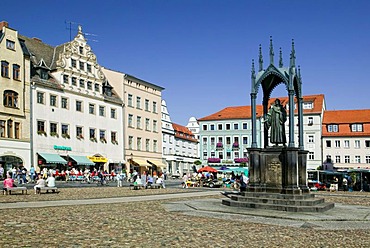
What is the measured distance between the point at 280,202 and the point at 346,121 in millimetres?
61597

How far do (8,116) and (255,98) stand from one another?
1254 inches

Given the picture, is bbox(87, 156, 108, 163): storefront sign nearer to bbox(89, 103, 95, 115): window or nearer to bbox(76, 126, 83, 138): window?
bbox(76, 126, 83, 138): window

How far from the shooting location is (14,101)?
44812 millimetres

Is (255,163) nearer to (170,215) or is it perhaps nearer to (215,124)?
(170,215)

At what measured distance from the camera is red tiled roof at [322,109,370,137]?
7244cm

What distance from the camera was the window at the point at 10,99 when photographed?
43.8m

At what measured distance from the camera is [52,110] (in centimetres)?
4988

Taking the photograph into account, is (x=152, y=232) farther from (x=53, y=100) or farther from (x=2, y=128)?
(x=53, y=100)

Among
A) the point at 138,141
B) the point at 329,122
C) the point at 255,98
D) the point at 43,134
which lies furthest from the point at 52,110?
the point at 329,122

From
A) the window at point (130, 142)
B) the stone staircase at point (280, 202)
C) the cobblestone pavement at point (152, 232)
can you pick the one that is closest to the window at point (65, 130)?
the window at point (130, 142)

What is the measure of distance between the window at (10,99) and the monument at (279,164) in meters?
31.5

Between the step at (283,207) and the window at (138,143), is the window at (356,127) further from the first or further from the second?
the step at (283,207)

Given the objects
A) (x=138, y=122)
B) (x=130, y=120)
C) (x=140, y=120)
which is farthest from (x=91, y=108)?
(x=140, y=120)

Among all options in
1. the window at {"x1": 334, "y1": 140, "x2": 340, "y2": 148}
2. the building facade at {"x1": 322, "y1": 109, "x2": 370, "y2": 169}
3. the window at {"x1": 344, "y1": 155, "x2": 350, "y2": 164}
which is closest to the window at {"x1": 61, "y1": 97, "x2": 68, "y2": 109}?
the building facade at {"x1": 322, "y1": 109, "x2": 370, "y2": 169}
